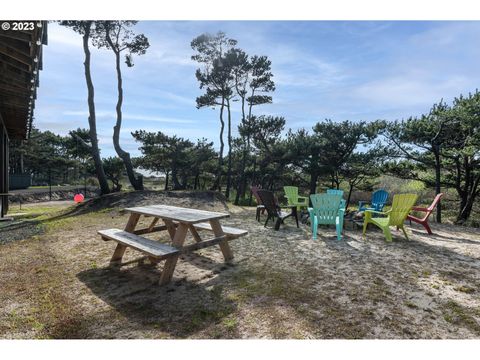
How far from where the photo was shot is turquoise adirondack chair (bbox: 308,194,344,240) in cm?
474

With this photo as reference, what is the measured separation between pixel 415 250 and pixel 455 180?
7057mm

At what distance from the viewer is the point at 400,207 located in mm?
4453

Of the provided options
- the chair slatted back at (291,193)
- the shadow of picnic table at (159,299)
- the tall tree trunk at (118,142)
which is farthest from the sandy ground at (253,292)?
the tall tree trunk at (118,142)

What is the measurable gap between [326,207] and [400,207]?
47.0 inches

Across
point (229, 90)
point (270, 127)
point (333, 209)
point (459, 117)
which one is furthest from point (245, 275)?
point (229, 90)

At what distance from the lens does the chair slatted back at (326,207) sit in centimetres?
475

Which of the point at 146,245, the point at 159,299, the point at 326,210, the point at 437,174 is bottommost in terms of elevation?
the point at 159,299

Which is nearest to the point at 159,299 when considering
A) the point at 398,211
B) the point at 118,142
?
the point at 398,211

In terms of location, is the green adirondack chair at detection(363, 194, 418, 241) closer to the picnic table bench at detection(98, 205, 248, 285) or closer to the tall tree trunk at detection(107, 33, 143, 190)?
the picnic table bench at detection(98, 205, 248, 285)

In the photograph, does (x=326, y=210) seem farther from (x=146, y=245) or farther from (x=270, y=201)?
(x=146, y=245)

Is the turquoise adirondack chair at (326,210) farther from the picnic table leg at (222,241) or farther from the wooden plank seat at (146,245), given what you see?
the wooden plank seat at (146,245)

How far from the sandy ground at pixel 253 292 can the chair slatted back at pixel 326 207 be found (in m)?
0.65
